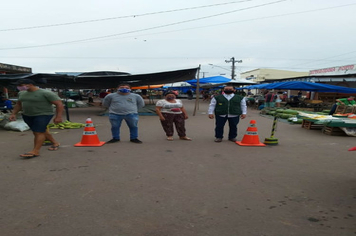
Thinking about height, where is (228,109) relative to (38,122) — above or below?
above

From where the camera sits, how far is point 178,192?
138 inches

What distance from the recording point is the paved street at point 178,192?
104 inches

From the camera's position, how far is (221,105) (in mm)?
6785

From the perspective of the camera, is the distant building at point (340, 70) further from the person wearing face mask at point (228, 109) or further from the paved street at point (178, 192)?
the paved street at point (178, 192)

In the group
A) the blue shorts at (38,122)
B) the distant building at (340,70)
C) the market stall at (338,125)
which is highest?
the distant building at (340,70)

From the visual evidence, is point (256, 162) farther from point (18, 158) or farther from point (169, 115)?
point (18, 158)

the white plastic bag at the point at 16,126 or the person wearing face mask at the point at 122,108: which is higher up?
the person wearing face mask at the point at 122,108

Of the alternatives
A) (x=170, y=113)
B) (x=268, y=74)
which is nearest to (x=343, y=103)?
(x=170, y=113)

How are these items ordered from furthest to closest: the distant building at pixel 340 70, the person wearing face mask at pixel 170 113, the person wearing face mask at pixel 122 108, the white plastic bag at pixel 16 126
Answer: the distant building at pixel 340 70 → the white plastic bag at pixel 16 126 → the person wearing face mask at pixel 170 113 → the person wearing face mask at pixel 122 108

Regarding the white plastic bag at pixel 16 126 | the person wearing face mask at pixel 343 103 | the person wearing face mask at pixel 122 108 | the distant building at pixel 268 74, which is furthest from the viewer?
the distant building at pixel 268 74

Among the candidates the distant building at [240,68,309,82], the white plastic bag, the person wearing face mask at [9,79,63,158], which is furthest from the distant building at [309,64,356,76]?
the person wearing face mask at [9,79,63,158]

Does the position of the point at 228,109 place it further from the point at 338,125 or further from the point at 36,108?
the point at 36,108

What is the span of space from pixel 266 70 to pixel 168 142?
57.5 metres

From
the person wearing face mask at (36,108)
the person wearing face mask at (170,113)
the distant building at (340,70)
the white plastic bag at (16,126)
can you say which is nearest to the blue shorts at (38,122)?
the person wearing face mask at (36,108)
